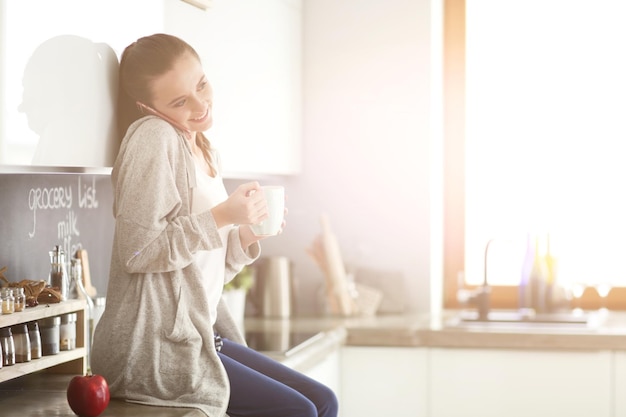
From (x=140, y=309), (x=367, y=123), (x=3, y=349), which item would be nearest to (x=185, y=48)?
(x=140, y=309)

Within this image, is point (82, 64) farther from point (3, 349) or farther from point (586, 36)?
point (586, 36)

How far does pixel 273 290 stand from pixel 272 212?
155cm

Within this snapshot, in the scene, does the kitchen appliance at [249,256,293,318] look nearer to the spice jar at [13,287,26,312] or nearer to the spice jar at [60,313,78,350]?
the spice jar at [60,313,78,350]

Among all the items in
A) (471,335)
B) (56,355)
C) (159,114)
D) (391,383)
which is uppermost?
(159,114)

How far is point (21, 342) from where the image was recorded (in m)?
1.83

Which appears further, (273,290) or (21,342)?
(273,290)

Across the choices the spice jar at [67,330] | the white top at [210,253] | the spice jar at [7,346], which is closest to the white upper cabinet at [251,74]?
the white top at [210,253]

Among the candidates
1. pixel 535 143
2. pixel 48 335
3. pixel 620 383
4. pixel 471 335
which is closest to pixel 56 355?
pixel 48 335

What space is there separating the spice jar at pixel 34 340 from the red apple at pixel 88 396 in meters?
0.24

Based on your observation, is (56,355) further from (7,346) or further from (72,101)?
(72,101)

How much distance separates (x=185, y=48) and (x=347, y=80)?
1.73 m

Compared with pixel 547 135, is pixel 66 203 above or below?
Result: below

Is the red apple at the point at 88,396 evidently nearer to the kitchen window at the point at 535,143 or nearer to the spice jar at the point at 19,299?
the spice jar at the point at 19,299

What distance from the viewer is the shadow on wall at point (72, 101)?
66.8 inches
